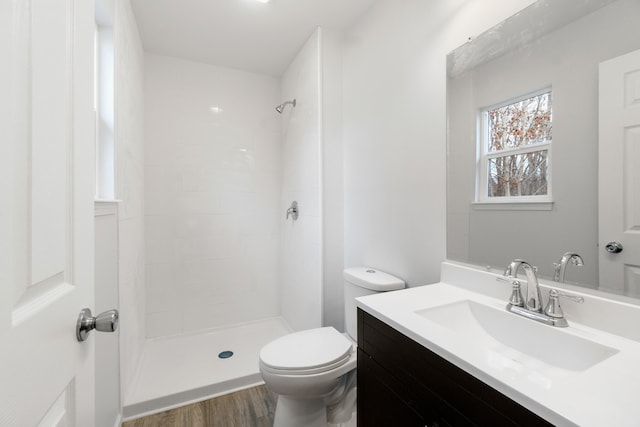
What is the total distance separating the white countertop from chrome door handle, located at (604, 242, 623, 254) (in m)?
0.14

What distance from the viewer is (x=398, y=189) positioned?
4.97ft

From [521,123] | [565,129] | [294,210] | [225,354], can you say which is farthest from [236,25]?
[225,354]

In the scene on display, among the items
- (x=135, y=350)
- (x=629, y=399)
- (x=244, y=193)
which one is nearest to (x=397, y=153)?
(x=629, y=399)

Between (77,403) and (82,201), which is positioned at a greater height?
(82,201)

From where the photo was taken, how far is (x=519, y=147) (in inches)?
39.5

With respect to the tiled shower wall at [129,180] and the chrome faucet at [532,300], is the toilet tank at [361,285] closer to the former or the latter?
the chrome faucet at [532,300]

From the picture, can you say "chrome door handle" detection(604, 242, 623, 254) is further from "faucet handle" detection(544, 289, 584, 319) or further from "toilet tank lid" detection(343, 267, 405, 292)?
"toilet tank lid" detection(343, 267, 405, 292)

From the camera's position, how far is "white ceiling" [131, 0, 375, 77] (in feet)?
5.74

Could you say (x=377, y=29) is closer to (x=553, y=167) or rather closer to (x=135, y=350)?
(x=553, y=167)

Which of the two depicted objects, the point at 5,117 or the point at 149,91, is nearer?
the point at 5,117

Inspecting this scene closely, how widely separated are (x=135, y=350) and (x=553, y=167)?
2.46 metres

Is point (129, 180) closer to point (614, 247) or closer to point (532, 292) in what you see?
point (532, 292)

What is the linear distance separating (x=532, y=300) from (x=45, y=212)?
4.02 feet

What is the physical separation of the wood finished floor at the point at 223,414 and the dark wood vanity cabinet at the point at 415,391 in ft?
2.65
